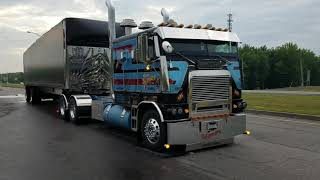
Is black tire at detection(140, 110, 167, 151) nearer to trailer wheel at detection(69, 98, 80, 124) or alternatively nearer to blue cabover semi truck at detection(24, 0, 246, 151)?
blue cabover semi truck at detection(24, 0, 246, 151)

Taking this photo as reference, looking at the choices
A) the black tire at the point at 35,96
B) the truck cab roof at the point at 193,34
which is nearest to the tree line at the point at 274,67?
the black tire at the point at 35,96

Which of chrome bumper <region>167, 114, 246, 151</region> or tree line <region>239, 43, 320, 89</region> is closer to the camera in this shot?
chrome bumper <region>167, 114, 246, 151</region>

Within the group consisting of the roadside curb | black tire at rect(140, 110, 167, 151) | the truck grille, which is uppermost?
the truck grille

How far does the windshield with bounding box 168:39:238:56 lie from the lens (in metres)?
8.84

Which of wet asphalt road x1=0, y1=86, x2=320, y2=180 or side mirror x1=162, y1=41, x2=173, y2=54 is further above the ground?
side mirror x1=162, y1=41, x2=173, y2=54

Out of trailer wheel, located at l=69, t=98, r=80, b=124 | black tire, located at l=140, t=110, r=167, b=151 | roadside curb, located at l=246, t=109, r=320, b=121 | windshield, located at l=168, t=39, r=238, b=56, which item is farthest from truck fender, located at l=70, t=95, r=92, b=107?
roadside curb, located at l=246, t=109, r=320, b=121

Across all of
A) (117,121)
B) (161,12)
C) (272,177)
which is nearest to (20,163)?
(117,121)

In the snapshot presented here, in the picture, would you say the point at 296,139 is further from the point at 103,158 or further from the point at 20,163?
the point at 20,163

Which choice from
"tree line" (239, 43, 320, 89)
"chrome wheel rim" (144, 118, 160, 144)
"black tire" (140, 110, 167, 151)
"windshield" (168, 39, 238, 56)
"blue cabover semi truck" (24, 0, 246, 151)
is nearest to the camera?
"blue cabover semi truck" (24, 0, 246, 151)

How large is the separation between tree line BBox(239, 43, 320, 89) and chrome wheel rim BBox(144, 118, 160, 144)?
79.3m

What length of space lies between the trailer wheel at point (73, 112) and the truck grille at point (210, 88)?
6.63 meters

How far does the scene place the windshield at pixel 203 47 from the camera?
29.0ft

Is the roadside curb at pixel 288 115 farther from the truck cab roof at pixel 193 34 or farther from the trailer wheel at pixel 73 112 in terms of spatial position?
the trailer wheel at pixel 73 112

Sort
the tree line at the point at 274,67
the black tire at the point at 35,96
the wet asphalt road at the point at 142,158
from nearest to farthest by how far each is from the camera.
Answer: the wet asphalt road at the point at 142,158, the black tire at the point at 35,96, the tree line at the point at 274,67
